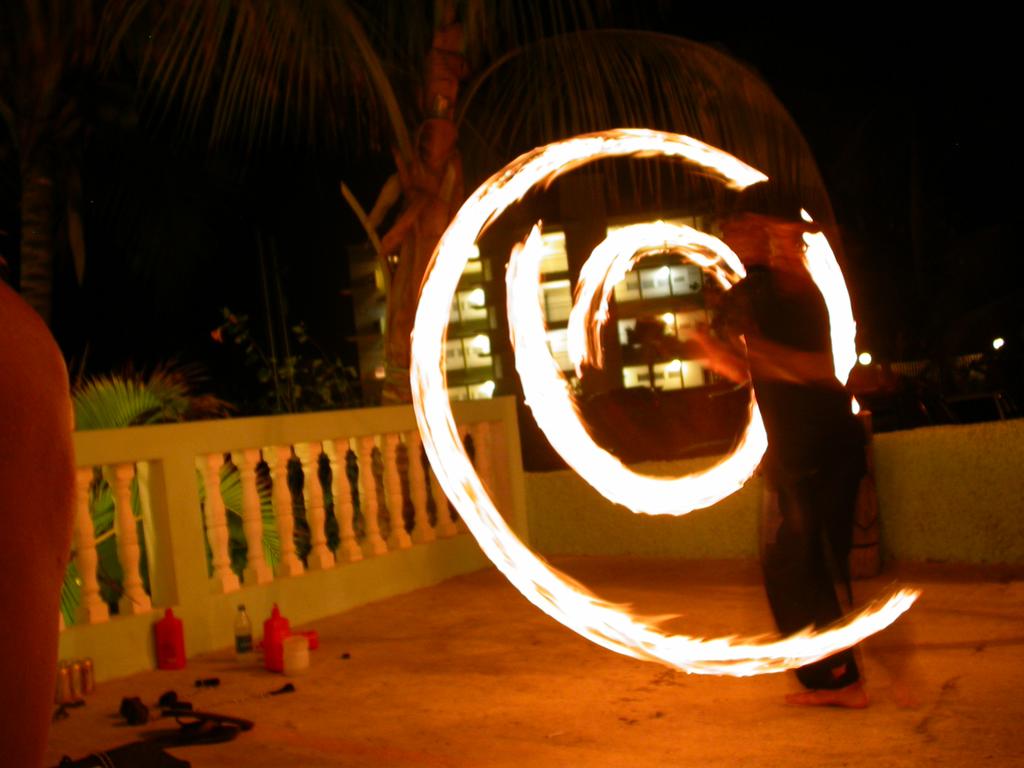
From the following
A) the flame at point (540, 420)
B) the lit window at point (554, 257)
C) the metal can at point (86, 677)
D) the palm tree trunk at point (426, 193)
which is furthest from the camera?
the lit window at point (554, 257)

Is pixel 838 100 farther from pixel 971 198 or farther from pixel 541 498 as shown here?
pixel 541 498

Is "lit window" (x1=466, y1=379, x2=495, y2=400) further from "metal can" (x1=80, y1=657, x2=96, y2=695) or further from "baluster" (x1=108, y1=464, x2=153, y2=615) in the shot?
"metal can" (x1=80, y1=657, x2=96, y2=695)

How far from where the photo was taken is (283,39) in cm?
824

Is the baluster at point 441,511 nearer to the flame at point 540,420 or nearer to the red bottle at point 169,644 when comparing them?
the flame at point 540,420

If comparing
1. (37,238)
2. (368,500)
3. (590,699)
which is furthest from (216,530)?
(37,238)

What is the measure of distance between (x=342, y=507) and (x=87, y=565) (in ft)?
6.43

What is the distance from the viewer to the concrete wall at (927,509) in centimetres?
722

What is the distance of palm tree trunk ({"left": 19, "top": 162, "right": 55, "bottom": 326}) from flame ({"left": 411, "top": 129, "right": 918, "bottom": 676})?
23.2ft

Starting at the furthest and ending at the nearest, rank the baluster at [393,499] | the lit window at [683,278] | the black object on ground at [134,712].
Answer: the lit window at [683,278], the baluster at [393,499], the black object on ground at [134,712]

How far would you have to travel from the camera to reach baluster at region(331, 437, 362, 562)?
7.81 metres

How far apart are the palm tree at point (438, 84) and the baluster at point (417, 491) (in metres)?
0.68

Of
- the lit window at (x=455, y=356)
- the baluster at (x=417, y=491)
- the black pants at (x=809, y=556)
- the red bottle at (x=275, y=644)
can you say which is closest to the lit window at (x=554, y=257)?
the lit window at (x=455, y=356)

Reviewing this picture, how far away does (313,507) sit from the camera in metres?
7.65

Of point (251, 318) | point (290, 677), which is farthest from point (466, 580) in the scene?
point (251, 318)
